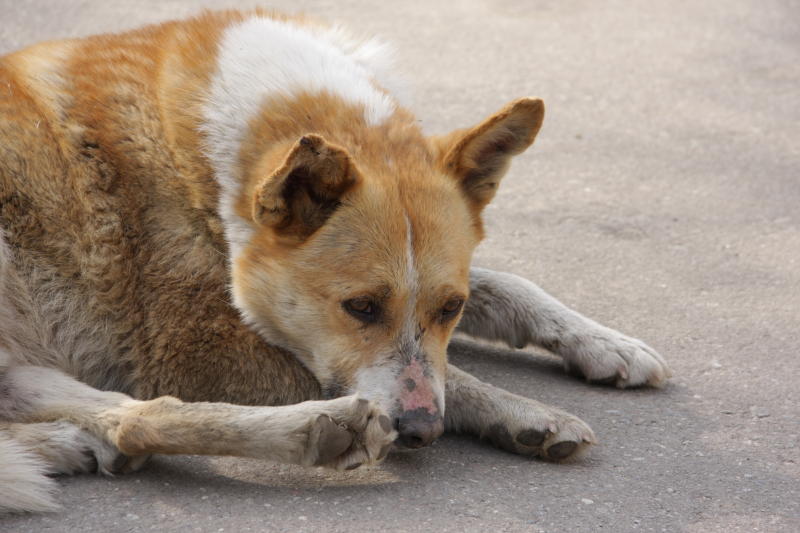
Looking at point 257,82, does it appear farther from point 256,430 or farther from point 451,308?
point 256,430

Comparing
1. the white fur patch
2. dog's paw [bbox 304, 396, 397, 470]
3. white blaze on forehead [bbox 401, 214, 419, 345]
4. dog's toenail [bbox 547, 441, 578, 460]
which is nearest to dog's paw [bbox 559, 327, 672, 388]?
dog's toenail [bbox 547, 441, 578, 460]

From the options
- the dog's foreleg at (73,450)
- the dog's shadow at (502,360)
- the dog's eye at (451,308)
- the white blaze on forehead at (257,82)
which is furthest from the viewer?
the dog's shadow at (502,360)

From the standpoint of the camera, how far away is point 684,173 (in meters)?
6.06

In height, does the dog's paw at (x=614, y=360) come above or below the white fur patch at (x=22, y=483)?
above

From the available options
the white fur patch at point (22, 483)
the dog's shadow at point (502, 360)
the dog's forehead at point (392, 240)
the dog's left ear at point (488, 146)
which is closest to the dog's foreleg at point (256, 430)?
the white fur patch at point (22, 483)

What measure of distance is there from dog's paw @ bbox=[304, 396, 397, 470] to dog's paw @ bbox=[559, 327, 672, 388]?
1141mm

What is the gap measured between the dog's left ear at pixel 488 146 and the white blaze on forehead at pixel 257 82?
0.92ft

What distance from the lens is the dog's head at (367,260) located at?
323 centimetres

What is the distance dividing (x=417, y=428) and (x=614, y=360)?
1.12 m

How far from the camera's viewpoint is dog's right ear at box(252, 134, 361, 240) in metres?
3.12

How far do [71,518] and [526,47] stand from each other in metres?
5.72

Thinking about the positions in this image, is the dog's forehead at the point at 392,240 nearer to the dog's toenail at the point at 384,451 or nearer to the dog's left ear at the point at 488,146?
the dog's left ear at the point at 488,146

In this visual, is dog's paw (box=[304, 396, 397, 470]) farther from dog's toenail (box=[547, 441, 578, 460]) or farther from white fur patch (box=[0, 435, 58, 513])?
white fur patch (box=[0, 435, 58, 513])

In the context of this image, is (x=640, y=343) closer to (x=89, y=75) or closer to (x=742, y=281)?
(x=742, y=281)
